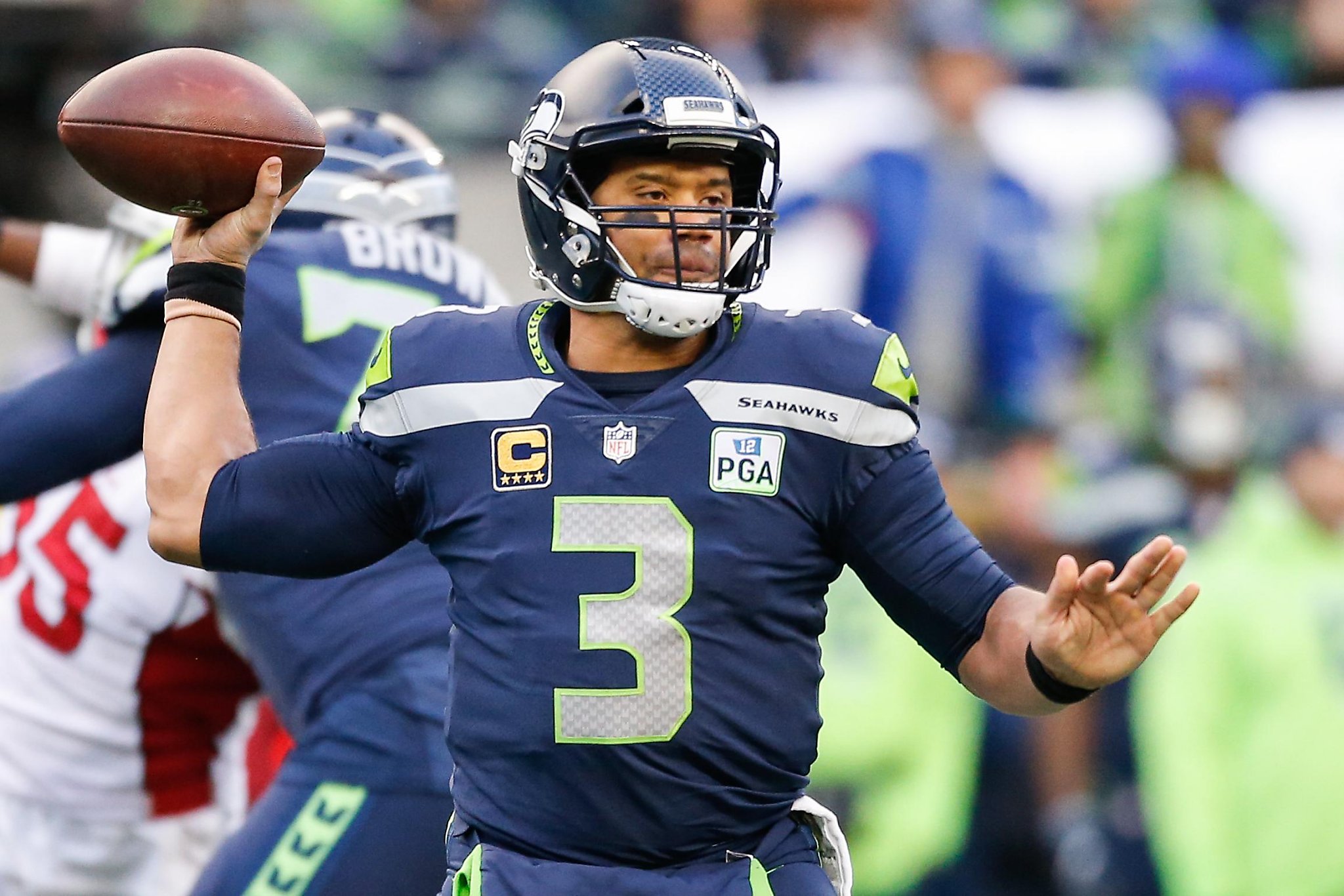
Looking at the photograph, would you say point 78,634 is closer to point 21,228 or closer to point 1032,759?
point 21,228

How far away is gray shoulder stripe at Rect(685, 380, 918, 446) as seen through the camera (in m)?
2.88

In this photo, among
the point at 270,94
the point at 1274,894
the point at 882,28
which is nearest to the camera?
the point at 270,94

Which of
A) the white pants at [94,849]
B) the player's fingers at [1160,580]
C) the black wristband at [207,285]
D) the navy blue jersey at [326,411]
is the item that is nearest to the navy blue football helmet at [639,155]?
the black wristband at [207,285]

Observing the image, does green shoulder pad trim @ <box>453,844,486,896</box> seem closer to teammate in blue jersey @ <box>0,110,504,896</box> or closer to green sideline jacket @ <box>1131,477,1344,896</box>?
teammate in blue jersey @ <box>0,110,504,896</box>

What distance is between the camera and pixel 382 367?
3027mm

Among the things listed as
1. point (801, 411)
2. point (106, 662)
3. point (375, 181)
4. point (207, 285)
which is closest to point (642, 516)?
point (801, 411)

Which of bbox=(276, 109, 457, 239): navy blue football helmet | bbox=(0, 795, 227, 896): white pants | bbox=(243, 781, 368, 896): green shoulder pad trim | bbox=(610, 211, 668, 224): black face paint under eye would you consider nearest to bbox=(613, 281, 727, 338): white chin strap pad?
bbox=(610, 211, 668, 224): black face paint under eye

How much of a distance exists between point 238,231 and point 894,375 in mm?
1061

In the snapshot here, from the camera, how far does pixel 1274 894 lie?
6613 millimetres

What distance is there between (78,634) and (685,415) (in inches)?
91.1

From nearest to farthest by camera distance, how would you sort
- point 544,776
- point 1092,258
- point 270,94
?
1. point 544,776
2. point 270,94
3. point 1092,258

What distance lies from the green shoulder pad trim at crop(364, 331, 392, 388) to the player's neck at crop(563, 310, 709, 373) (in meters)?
0.27

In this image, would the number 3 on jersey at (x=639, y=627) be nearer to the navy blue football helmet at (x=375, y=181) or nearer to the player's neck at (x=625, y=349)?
→ the player's neck at (x=625, y=349)

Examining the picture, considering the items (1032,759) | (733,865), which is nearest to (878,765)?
(1032,759)
